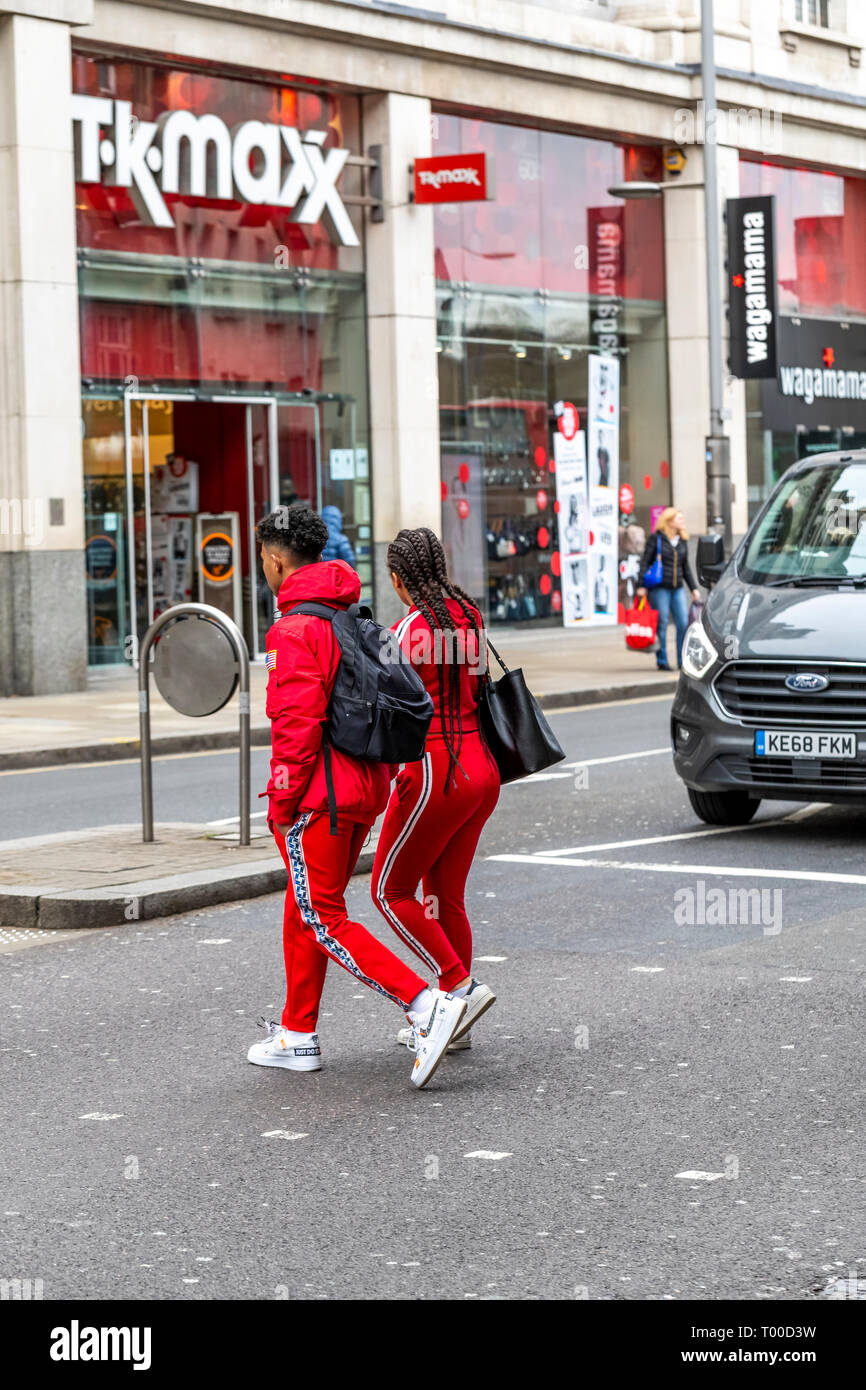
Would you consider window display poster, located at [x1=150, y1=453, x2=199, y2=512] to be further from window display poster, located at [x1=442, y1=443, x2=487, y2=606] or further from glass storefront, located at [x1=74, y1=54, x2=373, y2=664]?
window display poster, located at [x1=442, y1=443, x2=487, y2=606]

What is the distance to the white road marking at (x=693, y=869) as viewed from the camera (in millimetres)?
9211

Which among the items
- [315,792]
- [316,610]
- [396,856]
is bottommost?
[396,856]

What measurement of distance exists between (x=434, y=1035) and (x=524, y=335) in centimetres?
2156

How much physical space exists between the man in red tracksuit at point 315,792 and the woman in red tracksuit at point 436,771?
0.67ft

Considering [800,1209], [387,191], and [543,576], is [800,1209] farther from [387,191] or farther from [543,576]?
[543,576]

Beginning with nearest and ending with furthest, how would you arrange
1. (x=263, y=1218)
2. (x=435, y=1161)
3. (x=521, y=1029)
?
(x=263, y=1218) → (x=435, y=1161) → (x=521, y=1029)

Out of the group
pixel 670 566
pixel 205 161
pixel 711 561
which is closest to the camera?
pixel 711 561

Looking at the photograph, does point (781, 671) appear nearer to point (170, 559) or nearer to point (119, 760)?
point (119, 760)

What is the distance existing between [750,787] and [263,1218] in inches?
229

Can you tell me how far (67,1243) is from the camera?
181 inches

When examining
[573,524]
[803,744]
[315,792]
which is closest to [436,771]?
[315,792]

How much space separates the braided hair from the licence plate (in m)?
4.10

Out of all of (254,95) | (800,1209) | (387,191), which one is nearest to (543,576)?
(387,191)

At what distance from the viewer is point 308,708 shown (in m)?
5.80
